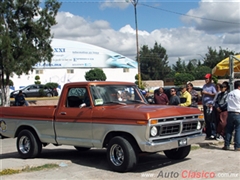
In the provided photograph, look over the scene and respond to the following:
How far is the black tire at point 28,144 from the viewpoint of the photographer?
874 centimetres

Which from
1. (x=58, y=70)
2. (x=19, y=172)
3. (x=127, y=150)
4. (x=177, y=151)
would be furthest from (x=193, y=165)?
(x=58, y=70)

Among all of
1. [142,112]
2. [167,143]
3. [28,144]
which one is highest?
[142,112]

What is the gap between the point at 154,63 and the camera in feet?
354

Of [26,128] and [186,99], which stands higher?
[186,99]

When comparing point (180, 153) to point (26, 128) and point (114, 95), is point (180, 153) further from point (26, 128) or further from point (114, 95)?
point (26, 128)

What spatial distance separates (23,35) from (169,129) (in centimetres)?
2053

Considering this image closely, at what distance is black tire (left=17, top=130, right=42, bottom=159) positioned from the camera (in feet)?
28.7

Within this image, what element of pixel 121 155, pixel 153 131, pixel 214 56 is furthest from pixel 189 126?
pixel 214 56

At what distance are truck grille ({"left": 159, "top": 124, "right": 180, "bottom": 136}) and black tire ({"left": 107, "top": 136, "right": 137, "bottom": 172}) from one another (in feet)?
2.20

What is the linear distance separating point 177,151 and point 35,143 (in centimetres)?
346

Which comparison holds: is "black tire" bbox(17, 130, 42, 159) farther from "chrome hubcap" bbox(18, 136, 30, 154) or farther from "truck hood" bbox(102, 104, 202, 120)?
"truck hood" bbox(102, 104, 202, 120)

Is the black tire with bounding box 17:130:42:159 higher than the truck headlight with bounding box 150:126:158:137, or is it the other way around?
the truck headlight with bounding box 150:126:158:137

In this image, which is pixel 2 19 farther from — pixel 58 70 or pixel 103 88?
pixel 58 70

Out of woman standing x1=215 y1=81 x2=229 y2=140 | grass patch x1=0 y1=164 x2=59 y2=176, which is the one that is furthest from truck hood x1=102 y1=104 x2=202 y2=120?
woman standing x1=215 y1=81 x2=229 y2=140
